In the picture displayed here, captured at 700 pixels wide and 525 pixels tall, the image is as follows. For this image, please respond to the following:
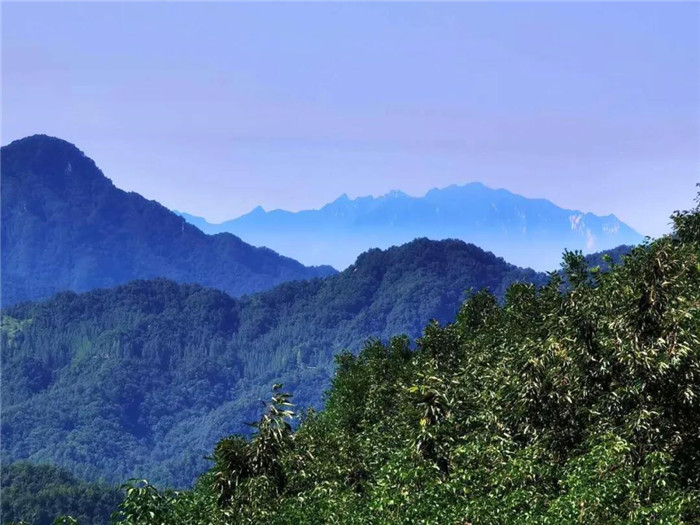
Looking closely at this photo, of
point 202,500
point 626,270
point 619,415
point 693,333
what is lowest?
point 202,500

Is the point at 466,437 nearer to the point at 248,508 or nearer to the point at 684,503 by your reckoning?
the point at 248,508

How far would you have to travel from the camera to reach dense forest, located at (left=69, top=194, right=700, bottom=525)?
36.1 meters

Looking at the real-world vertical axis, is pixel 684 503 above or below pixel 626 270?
below

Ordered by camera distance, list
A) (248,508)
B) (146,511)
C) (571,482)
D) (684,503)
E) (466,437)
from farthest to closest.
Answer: (466,437)
(248,508)
(146,511)
(571,482)
(684,503)

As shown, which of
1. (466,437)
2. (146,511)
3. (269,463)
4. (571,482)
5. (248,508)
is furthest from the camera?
(466,437)

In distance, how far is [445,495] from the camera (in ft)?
129

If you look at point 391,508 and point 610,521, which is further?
point 391,508

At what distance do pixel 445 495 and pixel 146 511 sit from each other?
13.2 m

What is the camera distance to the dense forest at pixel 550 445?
119 ft

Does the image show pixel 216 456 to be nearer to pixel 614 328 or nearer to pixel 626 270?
pixel 614 328

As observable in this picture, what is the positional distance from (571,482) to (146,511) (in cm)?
1832

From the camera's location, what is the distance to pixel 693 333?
39.8 metres

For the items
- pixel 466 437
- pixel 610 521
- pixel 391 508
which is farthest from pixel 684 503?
pixel 466 437

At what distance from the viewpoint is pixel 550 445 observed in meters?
44.2
